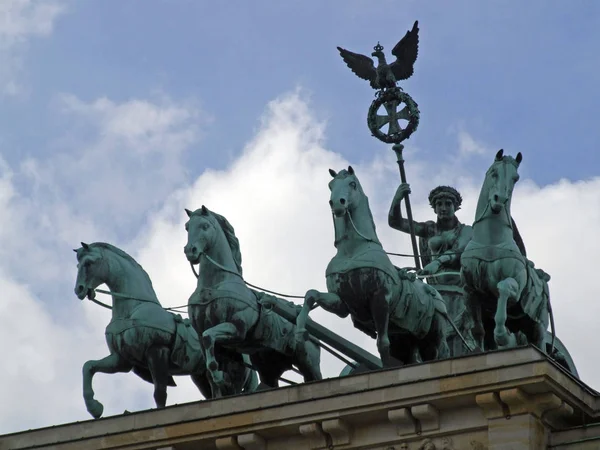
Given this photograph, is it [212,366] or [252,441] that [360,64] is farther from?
[252,441]

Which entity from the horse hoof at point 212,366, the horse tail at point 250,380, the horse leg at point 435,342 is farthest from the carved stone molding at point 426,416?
the horse tail at point 250,380

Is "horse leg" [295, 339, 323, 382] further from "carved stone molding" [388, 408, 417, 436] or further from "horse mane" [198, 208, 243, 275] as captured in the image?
"carved stone molding" [388, 408, 417, 436]

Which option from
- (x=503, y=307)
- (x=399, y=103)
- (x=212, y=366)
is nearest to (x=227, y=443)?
(x=212, y=366)

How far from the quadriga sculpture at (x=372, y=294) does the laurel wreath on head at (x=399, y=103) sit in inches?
118

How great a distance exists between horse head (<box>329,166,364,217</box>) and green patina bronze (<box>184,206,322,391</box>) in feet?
5.57

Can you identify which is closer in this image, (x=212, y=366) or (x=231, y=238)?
(x=212, y=366)

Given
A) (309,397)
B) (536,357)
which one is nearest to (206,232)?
(309,397)

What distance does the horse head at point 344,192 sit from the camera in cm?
2742

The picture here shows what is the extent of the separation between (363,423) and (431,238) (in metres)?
5.92

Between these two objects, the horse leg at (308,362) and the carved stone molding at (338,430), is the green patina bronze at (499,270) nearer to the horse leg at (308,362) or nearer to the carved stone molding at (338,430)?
the carved stone molding at (338,430)

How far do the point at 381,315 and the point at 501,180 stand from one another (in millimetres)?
2091

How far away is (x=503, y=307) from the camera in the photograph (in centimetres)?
2631

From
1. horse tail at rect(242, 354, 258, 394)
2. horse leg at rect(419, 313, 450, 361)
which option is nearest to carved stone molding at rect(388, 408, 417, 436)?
A: horse leg at rect(419, 313, 450, 361)

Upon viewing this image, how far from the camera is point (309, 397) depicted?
2592cm
